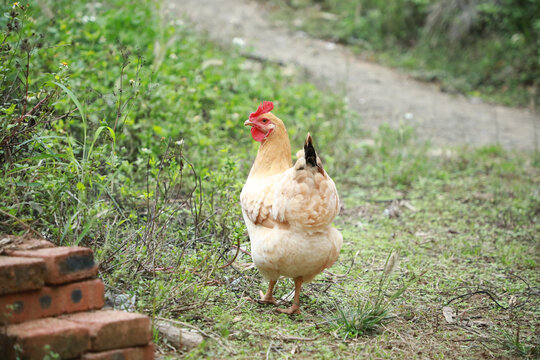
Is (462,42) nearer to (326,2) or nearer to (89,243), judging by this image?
(326,2)

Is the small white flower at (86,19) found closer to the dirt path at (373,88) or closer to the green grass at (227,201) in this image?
the green grass at (227,201)

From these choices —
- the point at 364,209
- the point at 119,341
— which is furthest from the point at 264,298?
the point at 364,209

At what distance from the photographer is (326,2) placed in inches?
568

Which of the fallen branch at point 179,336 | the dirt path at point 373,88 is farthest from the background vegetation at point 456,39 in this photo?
the fallen branch at point 179,336

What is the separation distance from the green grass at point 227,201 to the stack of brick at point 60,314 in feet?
1.15

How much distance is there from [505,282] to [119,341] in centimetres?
296

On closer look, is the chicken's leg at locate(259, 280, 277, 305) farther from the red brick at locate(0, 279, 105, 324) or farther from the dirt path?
the dirt path

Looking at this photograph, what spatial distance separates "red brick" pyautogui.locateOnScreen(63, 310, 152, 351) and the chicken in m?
0.98

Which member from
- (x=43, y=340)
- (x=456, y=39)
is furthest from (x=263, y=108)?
(x=456, y=39)

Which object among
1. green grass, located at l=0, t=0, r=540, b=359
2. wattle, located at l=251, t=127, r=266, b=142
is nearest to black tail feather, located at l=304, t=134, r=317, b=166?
wattle, located at l=251, t=127, r=266, b=142

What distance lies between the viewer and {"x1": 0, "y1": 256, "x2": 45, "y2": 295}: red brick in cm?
196

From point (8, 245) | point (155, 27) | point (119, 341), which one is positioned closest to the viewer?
point (119, 341)

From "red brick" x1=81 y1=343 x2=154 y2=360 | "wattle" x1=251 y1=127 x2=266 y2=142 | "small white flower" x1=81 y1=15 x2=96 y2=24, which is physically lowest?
"red brick" x1=81 y1=343 x2=154 y2=360

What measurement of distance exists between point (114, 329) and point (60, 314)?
0.26 meters
